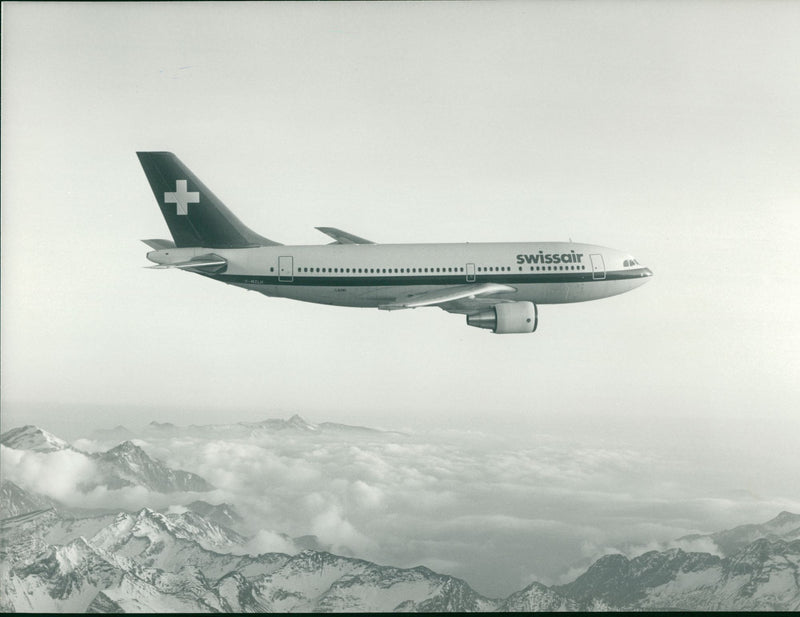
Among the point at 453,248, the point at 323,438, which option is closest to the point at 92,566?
the point at 323,438

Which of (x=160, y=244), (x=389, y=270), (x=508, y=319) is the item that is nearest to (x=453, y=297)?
(x=508, y=319)

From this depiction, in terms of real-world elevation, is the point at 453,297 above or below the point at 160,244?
below

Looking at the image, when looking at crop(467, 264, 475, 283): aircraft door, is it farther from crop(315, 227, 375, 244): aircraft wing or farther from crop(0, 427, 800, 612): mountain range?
crop(0, 427, 800, 612): mountain range

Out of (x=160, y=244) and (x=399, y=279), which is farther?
(x=160, y=244)

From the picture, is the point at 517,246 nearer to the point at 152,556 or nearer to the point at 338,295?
the point at 338,295

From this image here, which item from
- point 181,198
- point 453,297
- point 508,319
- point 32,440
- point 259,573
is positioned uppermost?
point 181,198

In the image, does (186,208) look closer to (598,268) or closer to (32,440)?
(598,268)
